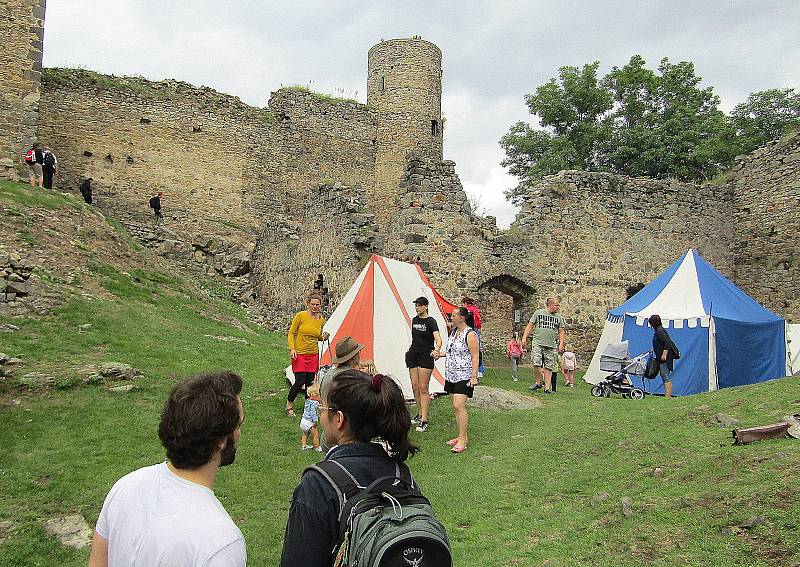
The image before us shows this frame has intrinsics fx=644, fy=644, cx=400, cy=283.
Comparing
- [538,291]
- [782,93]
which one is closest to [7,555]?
[538,291]

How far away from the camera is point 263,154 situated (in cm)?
2611

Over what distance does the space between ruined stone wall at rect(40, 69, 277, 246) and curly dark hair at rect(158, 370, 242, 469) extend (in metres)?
21.4

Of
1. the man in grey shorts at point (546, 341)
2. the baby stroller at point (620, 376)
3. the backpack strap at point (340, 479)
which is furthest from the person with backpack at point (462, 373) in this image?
the backpack strap at point (340, 479)

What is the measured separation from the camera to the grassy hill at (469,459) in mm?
4152

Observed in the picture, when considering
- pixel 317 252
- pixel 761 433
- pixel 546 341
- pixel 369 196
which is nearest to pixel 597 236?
pixel 546 341

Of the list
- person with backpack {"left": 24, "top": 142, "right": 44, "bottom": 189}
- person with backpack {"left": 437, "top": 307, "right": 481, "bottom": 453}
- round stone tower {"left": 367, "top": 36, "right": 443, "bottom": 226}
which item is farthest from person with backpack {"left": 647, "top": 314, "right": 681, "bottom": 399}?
round stone tower {"left": 367, "top": 36, "right": 443, "bottom": 226}

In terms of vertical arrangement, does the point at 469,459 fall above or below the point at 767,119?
below

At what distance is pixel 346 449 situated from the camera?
2316 mm

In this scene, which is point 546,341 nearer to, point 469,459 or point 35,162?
point 469,459

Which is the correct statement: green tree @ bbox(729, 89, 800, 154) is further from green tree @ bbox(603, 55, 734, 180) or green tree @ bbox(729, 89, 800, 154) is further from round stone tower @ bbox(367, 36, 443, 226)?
round stone tower @ bbox(367, 36, 443, 226)

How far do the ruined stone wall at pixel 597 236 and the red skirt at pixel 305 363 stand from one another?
8531 mm

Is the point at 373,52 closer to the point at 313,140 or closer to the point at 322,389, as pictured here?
the point at 313,140

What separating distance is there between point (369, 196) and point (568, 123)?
9.88m

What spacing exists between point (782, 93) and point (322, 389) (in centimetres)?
3237
